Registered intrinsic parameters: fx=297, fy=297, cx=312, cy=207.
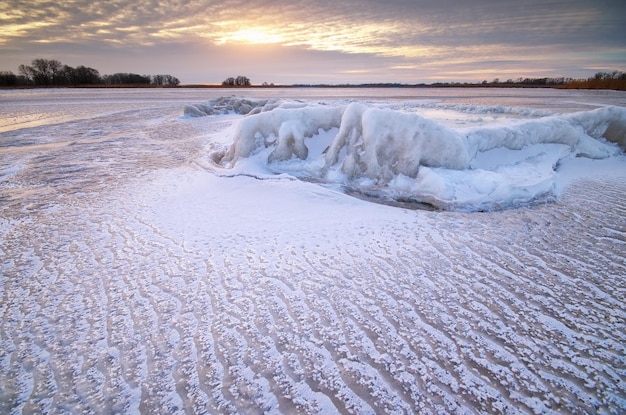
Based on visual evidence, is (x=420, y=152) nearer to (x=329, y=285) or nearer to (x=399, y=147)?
(x=399, y=147)

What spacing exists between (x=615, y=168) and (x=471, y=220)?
610cm

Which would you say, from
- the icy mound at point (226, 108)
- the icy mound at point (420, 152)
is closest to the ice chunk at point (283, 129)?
the icy mound at point (420, 152)

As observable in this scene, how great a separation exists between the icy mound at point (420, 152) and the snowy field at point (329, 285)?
62mm

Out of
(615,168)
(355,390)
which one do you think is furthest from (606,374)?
(615,168)

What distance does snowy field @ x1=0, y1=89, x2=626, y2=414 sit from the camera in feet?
7.49

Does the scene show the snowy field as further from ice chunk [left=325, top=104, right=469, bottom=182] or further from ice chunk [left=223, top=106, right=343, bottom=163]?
ice chunk [left=223, top=106, right=343, bottom=163]

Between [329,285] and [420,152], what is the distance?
15.8ft

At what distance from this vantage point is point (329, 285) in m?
3.47

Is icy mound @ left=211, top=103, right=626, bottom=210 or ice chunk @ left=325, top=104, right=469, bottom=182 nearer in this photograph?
icy mound @ left=211, top=103, right=626, bottom=210

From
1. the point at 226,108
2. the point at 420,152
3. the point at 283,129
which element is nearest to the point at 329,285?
the point at 420,152

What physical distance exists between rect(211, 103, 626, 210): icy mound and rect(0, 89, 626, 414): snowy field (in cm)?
6

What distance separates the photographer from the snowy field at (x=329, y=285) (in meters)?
2.28

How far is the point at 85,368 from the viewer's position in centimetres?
247

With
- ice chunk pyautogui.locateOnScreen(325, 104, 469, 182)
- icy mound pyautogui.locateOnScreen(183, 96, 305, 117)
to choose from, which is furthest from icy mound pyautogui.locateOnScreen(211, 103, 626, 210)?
icy mound pyautogui.locateOnScreen(183, 96, 305, 117)
